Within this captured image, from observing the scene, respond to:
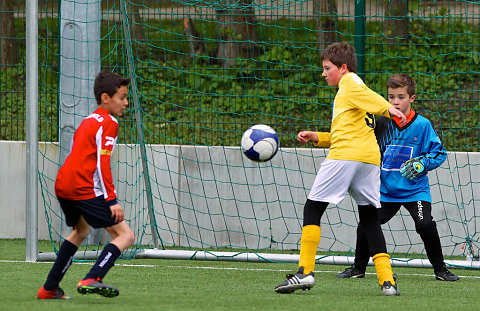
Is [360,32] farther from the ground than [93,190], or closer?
farther from the ground

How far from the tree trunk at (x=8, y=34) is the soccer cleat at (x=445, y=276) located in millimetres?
5641

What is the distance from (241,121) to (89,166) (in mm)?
4781

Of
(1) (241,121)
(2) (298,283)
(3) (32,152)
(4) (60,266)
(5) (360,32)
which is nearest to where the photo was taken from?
(4) (60,266)

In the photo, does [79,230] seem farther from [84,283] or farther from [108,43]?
[108,43]

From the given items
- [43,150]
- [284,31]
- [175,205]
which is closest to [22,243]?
[43,150]

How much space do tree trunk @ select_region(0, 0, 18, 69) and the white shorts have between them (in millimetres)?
5465

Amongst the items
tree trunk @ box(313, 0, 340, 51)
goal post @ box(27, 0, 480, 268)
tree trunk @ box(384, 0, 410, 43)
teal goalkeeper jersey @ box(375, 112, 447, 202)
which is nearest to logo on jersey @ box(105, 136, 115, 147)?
teal goalkeeper jersey @ box(375, 112, 447, 202)

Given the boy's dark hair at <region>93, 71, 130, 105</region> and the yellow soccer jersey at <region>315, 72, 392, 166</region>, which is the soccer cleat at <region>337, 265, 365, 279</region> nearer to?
the yellow soccer jersey at <region>315, 72, 392, 166</region>

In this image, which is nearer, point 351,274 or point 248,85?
point 351,274

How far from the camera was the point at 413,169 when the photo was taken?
21.0ft

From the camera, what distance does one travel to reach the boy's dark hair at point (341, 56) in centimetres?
568

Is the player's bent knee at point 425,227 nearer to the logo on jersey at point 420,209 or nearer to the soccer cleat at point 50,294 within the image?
the logo on jersey at point 420,209

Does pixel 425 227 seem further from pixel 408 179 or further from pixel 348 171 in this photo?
pixel 348 171

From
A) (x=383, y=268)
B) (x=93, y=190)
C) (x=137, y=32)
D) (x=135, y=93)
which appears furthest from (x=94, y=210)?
(x=137, y=32)
